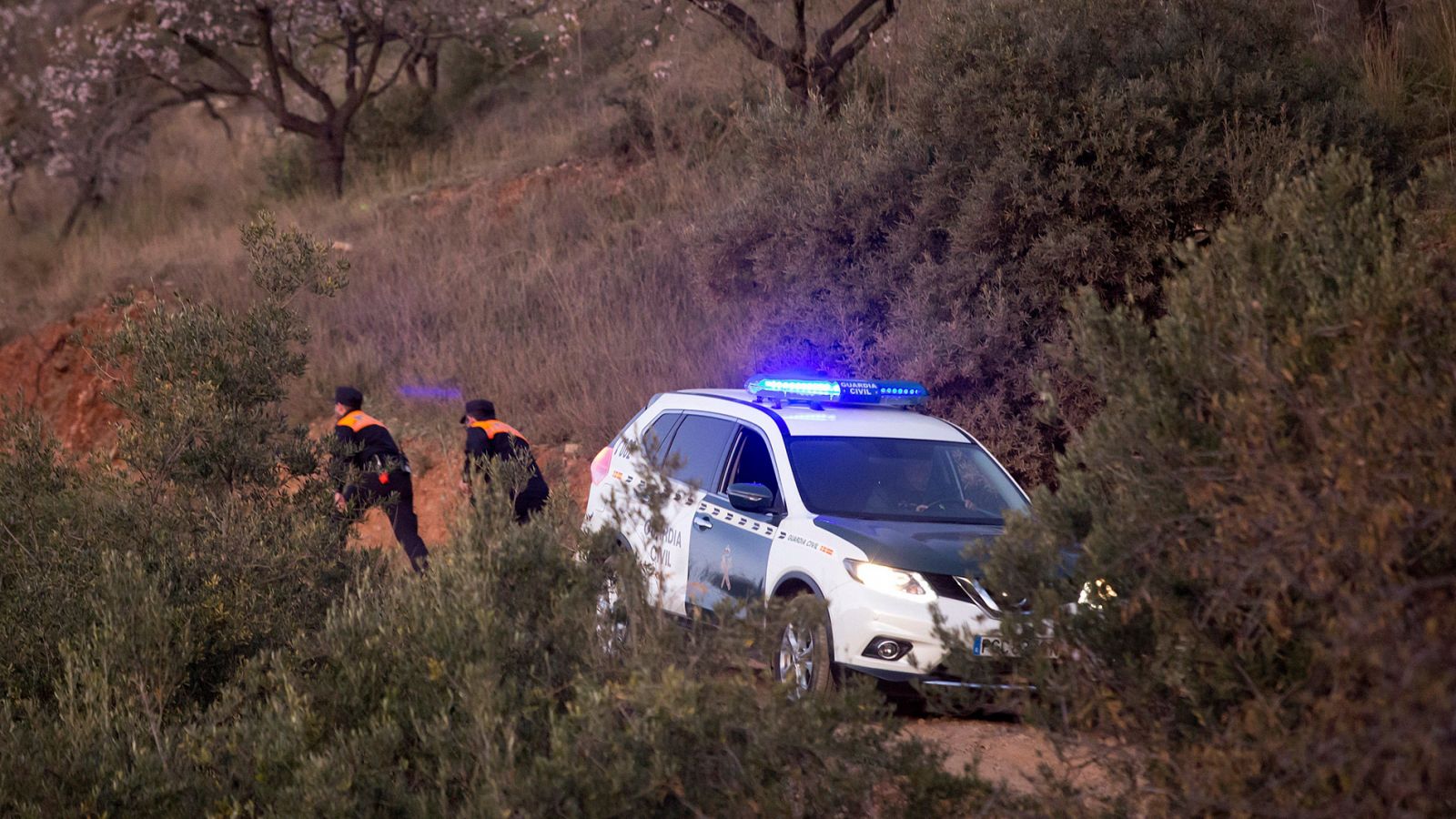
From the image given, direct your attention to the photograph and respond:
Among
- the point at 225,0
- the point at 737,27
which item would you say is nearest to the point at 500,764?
the point at 737,27

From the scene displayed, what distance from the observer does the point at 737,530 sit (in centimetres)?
795

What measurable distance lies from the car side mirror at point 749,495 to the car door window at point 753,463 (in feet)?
0.96

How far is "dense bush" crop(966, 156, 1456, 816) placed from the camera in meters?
3.22

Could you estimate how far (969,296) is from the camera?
11070 mm

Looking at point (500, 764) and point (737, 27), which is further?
point (737, 27)

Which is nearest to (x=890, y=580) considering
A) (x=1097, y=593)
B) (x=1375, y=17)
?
(x=1097, y=593)

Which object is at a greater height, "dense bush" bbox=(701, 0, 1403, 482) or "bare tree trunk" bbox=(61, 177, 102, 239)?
"bare tree trunk" bbox=(61, 177, 102, 239)

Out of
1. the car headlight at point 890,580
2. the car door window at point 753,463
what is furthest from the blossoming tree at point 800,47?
the car headlight at point 890,580

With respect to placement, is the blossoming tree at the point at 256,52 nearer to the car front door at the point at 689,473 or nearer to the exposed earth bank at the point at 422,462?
the exposed earth bank at the point at 422,462

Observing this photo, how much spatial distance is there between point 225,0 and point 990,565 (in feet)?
86.9

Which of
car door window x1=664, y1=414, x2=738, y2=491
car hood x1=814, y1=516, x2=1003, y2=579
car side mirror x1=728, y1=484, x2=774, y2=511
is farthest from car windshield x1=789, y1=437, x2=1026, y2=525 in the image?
car door window x1=664, y1=414, x2=738, y2=491

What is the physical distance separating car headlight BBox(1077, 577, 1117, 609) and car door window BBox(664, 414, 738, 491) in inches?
164

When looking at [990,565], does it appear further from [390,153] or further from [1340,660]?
[390,153]

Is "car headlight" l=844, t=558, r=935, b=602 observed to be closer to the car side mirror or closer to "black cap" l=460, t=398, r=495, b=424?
the car side mirror
